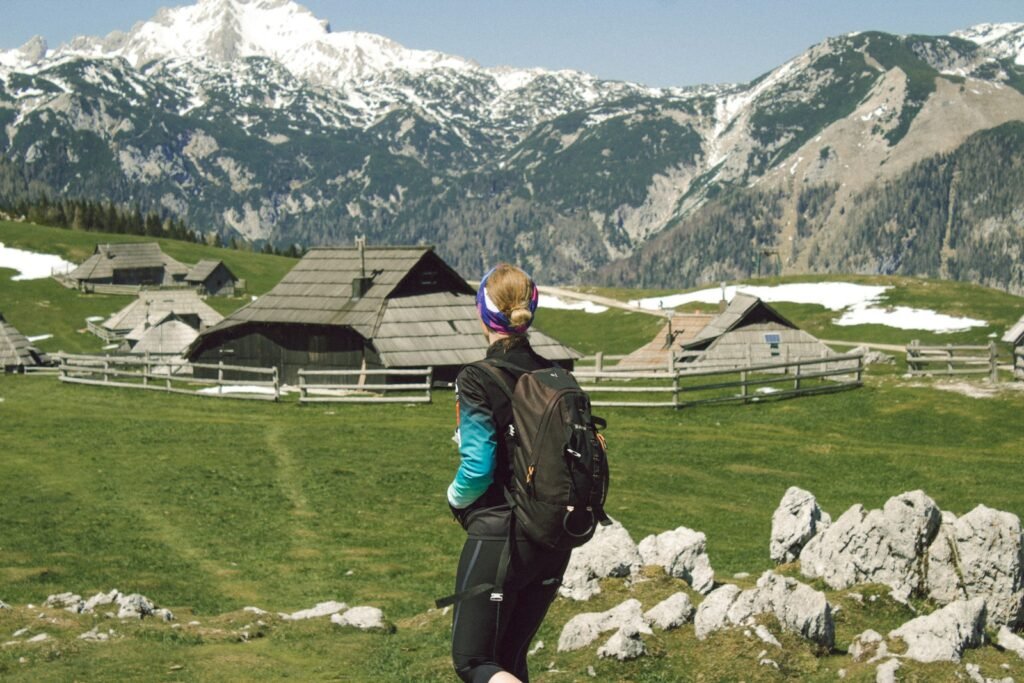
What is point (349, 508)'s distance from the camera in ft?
83.4

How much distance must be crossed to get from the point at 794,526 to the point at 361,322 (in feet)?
114

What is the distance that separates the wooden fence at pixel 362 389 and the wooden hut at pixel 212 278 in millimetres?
85261

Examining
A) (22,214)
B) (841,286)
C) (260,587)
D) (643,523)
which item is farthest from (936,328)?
(22,214)

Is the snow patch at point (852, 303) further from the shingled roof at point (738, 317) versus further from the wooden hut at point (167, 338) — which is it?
the wooden hut at point (167, 338)

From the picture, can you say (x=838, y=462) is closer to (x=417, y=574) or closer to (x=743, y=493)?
(x=743, y=493)

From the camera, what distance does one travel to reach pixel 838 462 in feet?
105

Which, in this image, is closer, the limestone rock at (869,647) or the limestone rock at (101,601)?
the limestone rock at (869,647)

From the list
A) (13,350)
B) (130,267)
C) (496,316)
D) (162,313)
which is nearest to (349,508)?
(496,316)

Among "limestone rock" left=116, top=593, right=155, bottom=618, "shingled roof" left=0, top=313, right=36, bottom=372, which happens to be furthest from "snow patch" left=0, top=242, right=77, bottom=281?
"limestone rock" left=116, top=593, right=155, bottom=618

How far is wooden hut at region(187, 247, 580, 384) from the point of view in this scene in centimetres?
5091

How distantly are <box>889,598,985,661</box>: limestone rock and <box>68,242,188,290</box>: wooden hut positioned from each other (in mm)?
126607

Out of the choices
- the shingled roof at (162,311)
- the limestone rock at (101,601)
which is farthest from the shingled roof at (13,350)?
the limestone rock at (101,601)

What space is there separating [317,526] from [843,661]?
530 inches

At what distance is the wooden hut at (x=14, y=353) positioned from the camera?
59.8 m
